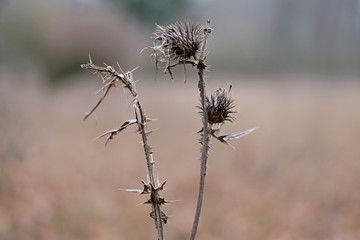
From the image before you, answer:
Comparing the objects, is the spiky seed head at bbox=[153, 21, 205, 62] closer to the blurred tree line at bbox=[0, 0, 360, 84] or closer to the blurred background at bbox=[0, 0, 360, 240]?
the blurred background at bbox=[0, 0, 360, 240]

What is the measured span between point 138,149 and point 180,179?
7.84ft

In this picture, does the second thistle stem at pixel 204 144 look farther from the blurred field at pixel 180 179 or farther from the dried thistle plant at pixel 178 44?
the blurred field at pixel 180 179

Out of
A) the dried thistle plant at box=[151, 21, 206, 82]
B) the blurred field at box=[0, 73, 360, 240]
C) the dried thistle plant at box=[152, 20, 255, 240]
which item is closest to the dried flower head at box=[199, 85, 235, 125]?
the dried thistle plant at box=[152, 20, 255, 240]

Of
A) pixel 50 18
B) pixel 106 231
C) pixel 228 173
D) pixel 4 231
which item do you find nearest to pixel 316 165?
pixel 228 173

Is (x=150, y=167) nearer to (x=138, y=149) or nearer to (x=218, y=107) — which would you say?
(x=218, y=107)

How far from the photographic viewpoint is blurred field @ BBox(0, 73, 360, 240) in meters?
4.76

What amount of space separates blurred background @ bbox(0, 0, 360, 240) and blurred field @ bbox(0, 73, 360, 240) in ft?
0.06

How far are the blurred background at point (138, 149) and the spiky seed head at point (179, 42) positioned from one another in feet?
1.07

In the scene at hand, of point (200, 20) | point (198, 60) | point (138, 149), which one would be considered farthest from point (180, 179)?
point (198, 60)

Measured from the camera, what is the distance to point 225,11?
28.8 m

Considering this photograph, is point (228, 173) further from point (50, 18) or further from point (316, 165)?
point (50, 18)

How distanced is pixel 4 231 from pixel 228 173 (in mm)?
3587

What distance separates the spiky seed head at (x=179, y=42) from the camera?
1596mm

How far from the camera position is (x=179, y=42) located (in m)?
1.60
